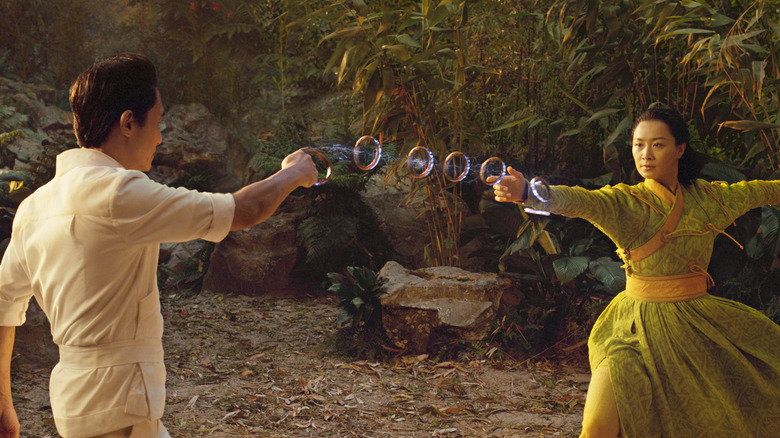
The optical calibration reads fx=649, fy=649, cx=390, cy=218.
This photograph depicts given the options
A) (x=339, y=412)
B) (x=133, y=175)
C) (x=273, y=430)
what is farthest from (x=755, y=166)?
(x=133, y=175)

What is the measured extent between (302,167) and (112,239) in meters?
0.49

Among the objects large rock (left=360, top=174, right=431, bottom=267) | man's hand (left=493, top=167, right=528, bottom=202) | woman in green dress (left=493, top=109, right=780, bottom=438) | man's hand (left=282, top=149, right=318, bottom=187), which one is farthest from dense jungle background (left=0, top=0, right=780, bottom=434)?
man's hand (left=282, top=149, right=318, bottom=187)

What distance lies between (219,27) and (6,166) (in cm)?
348

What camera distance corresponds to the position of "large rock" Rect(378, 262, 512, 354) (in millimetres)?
4613

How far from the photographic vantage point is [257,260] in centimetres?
623

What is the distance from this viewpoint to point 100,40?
870cm

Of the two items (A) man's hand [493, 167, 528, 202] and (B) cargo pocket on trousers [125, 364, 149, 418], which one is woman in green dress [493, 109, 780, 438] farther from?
(B) cargo pocket on trousers [125, 364, 149, 418]

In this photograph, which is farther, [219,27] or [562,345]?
[219,27]

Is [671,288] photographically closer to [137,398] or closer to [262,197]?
[262,197]

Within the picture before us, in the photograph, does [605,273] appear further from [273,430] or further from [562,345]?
[273,430]

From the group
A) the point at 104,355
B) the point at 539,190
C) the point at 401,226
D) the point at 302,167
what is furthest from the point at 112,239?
the point at 401,226

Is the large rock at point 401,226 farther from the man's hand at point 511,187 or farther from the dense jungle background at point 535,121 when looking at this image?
the man's hand at point 511,187

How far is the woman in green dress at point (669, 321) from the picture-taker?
229 centimetres

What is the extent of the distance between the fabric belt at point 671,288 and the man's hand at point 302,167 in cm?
146
